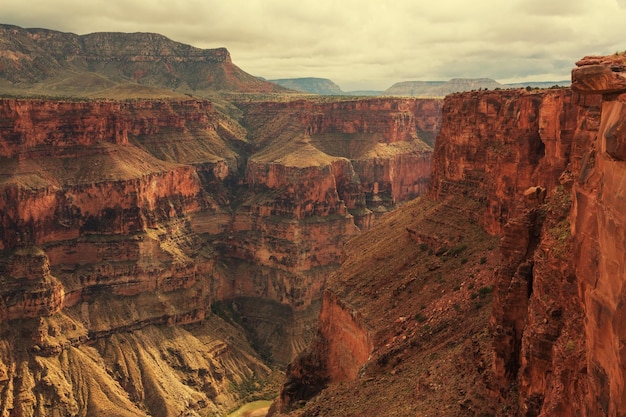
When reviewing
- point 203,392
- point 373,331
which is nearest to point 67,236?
point 203,392

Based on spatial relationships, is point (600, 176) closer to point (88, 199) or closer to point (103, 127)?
point (88, 199)

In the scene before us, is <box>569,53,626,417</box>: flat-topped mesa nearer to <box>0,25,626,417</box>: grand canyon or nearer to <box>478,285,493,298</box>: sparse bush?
<box>0,25,626,417</box>: grand canyon

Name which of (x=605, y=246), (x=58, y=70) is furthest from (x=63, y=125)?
(x=605, y=246)

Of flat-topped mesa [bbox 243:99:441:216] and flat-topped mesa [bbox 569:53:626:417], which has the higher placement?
flat-topped mesa [bbox 569:53:626:417]

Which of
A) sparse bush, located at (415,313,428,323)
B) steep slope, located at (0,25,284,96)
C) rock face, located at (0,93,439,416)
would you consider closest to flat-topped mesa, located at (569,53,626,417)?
sparse bush, located at (415,313,428,323)

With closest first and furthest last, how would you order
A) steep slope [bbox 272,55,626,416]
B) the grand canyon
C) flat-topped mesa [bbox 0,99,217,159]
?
steep slope [bbox 272,55,626,416] < the grand canyon < flat-topped mesa [bbox 0,99,217,159]

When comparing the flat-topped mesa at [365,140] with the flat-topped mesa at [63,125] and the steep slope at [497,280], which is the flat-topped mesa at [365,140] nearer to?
the flat-topped mesa at [63,125]

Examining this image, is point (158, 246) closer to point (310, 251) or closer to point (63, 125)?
point (63, 125)
